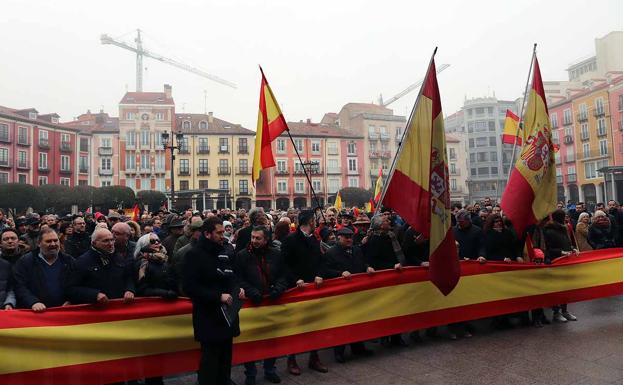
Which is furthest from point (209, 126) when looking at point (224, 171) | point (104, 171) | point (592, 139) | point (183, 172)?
point (592, 139)

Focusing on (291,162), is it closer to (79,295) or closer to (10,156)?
(10,156)

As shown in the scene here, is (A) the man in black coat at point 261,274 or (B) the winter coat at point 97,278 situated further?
(A) the man in black coat at point 261,274

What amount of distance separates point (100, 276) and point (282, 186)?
173 feet

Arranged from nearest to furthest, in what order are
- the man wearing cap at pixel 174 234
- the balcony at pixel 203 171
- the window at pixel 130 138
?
the man wearing cap at pixel 174 234, the window at pixel 130 138, the balcony at pixel 203 171

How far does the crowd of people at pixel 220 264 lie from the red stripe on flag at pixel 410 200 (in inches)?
29.2

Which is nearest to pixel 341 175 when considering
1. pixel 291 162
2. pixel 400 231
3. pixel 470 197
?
pixel 291 162

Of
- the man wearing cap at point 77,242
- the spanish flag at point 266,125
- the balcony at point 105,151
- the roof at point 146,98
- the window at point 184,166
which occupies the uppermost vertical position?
the roof at point 146,98

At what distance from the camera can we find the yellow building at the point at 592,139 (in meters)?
48.8

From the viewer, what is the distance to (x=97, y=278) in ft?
13.7

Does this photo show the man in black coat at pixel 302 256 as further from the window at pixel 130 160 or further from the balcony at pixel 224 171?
the window at pixel 130 160

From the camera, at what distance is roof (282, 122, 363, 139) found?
58.9 m

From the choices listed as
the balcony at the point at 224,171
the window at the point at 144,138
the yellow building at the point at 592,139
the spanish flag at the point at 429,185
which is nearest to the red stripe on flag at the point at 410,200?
the spanish flag at the point at 429,185

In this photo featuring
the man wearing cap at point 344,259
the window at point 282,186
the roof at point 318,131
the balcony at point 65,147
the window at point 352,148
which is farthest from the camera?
the window at point 352,148

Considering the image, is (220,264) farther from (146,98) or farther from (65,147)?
(146,98)
